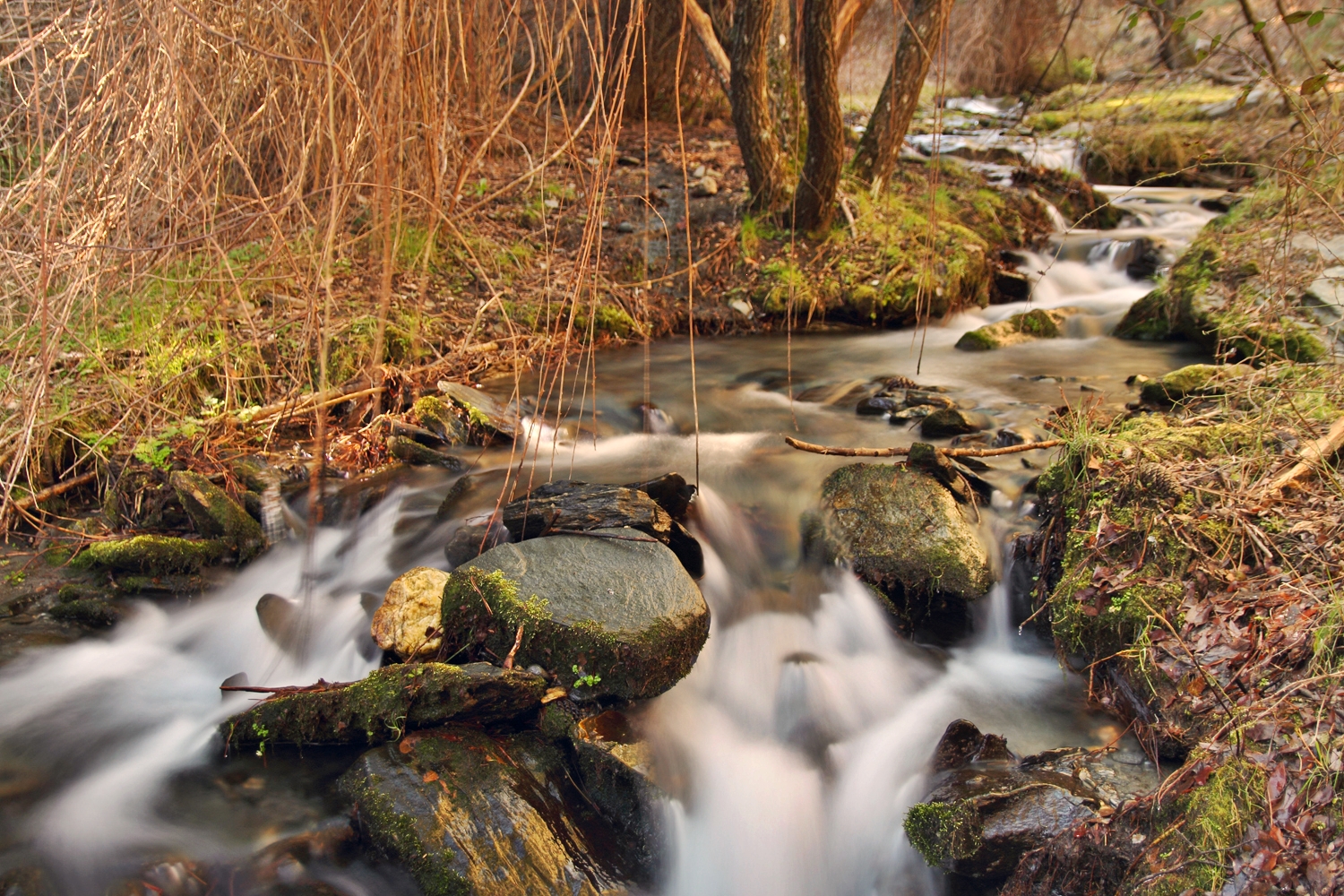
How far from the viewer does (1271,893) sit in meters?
1.70

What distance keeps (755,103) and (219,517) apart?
4743 mm

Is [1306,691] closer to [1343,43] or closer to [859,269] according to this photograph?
[859,269]

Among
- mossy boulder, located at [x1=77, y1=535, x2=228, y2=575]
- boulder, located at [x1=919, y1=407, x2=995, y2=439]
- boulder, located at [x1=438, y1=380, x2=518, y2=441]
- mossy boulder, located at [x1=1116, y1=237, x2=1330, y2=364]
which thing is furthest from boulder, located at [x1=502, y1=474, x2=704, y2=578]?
mossy boulder, located at [x1=1116, y1=237, x2=1330, y2=364]

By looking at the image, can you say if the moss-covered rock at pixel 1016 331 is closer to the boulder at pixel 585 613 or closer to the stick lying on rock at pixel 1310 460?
the stick lying on rock at pixel 1310 460

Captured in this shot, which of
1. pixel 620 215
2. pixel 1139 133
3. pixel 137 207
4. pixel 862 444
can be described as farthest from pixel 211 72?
pixel 1139 133

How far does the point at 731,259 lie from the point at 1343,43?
684cm

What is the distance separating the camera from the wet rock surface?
221 cm

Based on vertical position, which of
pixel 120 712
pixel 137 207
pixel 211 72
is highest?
pixel 211 72

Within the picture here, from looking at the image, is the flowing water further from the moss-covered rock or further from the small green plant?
the moss-covered rock

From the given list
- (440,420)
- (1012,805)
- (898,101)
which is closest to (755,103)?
(898,101)

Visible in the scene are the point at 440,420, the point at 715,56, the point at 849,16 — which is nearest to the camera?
the point at 440,420

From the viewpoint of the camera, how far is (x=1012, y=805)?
228cm

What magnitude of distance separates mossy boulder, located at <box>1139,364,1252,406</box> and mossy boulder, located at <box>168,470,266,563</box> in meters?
4.12

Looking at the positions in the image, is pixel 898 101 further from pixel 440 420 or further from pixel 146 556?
pixel 146 556
